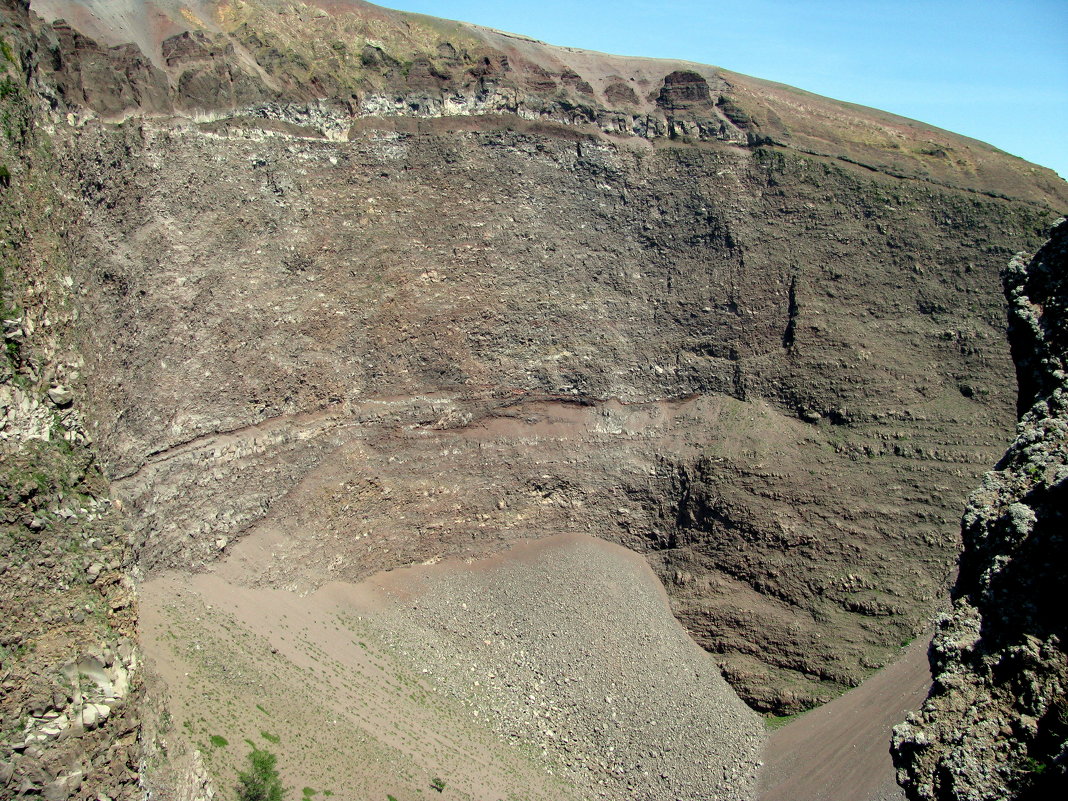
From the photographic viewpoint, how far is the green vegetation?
69.1 ft

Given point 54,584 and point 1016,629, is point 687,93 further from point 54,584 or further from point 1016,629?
point 54,584

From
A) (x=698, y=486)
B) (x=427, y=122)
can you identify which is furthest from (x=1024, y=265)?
(x=427, y=122)

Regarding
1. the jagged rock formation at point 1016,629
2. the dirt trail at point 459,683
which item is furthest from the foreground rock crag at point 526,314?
the jagged rock formation at point 1016,629

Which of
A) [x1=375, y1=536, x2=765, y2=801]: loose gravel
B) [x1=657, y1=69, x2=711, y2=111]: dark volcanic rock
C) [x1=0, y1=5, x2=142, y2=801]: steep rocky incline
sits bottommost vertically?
[x1=375, y1=536, x2=765, y2=801]: loose gravel

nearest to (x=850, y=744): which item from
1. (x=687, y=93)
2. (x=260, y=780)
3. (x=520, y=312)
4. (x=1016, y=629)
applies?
(x=260, y=780)

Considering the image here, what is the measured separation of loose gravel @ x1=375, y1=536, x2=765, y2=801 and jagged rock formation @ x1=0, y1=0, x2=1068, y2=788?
158 cm

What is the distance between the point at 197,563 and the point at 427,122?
816 inches

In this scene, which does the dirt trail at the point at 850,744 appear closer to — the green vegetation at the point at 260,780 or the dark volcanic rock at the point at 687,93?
the green vegetation at the point at 260,780

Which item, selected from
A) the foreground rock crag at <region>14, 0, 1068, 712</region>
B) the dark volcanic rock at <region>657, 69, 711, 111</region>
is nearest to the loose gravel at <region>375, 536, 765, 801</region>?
the foreground rock crag at <region>14, 0, 1068, 712</region>

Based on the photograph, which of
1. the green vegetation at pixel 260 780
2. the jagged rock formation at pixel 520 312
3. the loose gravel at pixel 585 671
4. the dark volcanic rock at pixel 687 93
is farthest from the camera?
the dark volcanic rock at pixel 687 93

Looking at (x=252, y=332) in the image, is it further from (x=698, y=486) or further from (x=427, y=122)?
(x=698, y=486)

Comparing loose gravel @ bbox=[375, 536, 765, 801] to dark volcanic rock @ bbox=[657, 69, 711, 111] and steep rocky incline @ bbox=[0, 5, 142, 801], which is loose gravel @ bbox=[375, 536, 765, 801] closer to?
steep rocky incline @ bbox=[0, 5, 142, 801]

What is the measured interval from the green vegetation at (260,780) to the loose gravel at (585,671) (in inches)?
283

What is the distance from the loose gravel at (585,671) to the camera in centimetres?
2761
